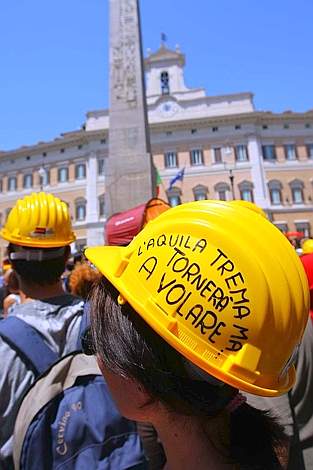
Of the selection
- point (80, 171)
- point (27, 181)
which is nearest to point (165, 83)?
point (80, 171)

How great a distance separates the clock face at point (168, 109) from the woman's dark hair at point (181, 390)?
3872cm

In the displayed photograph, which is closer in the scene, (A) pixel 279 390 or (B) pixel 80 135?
(A) pixel 279 390

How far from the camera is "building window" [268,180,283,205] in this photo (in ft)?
115

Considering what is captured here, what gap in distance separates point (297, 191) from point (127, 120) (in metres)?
30.9

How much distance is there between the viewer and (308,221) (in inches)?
1359

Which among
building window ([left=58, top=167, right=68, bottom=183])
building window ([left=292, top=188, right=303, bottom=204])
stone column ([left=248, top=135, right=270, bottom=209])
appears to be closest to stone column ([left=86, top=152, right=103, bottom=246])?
building window ([left=58, top=167, right=68, bottom=183])

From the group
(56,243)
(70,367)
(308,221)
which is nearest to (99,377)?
(70,367)

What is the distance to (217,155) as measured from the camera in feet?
118

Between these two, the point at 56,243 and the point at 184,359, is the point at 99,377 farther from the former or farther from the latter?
the point at 56,243

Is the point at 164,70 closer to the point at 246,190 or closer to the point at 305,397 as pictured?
the point at 246,190

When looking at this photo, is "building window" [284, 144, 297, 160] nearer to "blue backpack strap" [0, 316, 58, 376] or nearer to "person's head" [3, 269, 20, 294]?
"person's head" [3, 269, 20, 294]

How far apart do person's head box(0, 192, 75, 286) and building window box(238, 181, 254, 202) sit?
3408 cm

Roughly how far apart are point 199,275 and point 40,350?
844 millimetres

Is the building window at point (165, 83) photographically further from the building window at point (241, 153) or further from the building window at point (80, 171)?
the building window at point (80, 171)
